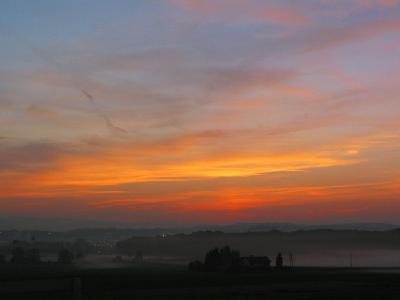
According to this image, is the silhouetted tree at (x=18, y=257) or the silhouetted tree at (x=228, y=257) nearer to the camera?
the silhouetted tree at (x=228, y=257)

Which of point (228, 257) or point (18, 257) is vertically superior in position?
point (228, 257)

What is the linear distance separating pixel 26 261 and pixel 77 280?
113m

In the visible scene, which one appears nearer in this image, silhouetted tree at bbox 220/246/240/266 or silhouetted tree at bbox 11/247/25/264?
silhouetted tree at bbox 220/246/240/266

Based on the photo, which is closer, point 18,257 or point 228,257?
point 228,257

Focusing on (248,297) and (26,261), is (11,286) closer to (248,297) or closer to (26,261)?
(248,297)

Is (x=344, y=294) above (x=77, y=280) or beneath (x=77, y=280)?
beneath

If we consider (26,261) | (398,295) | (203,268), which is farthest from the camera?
(26,261)

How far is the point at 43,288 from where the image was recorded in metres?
13.4

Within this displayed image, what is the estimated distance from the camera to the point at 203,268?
242 ft

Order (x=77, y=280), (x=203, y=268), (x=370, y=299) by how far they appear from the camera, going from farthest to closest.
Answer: (x=203, y=268)
(x=370, y=299)
(x=77, y=280)

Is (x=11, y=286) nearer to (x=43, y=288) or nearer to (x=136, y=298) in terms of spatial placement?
(x=43, y=288)

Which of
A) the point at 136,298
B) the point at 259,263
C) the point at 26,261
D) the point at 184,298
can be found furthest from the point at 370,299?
the point at 26,261

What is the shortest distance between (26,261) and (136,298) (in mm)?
97702

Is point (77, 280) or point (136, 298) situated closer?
point (77, 280)
